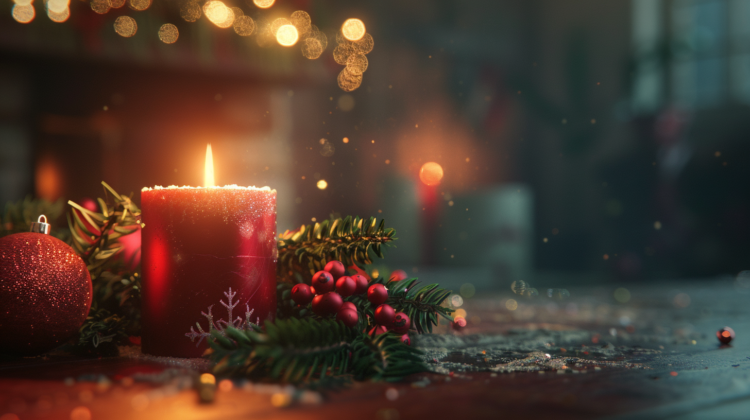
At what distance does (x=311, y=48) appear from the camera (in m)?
1.28

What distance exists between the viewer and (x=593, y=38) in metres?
2.60

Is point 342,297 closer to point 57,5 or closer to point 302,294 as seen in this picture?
point 302,294

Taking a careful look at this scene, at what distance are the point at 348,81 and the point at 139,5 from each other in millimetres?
Answer: 772

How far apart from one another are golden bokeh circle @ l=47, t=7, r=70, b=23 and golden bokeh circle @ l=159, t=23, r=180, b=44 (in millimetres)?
153

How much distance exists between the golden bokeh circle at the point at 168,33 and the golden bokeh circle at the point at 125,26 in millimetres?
44

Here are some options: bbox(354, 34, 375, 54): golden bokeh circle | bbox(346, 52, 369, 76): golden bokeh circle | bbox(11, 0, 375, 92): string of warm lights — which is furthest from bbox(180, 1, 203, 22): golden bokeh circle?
bbox(354, 34, 375, 54): golden bokeh circle

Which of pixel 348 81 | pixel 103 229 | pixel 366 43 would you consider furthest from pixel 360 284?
pixel 366 43

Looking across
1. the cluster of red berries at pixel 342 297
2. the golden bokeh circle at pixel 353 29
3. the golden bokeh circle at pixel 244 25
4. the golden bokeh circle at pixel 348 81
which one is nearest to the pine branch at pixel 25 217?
the cluster of red berries at pixel 342 297

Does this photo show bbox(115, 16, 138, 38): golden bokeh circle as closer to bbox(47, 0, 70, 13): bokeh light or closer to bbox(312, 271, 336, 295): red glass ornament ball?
bbox(47, 0, 70, 13): bokeh light

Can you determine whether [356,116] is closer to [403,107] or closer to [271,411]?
[403,107]

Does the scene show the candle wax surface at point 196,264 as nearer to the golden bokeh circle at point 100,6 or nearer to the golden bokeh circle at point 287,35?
the golden bokeh circle at point 100,6

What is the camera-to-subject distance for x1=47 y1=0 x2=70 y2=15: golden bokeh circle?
3.17ft

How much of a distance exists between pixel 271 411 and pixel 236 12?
0.98m

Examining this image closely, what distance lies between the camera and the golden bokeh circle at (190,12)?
1033 mm
